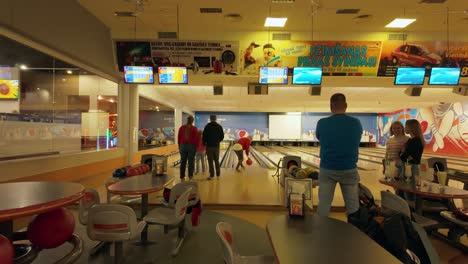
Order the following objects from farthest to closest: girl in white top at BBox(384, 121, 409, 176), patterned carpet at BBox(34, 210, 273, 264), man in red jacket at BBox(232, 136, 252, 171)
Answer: man in red jacket at BBox(232, 136, 252, 171) < girl in white top at BBox(384, 121, 409, 176) < patterned carpet at BBox(34, 210, 273, 264)

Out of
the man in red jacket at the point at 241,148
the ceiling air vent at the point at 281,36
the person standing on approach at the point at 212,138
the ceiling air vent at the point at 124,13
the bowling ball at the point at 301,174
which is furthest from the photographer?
the man in red jacket at the point at 241,148

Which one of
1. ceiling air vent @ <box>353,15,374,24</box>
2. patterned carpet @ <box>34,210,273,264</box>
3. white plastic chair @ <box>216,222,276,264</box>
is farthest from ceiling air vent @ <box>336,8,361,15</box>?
Result: white plastic chair @ <box>216,222,276,264</box>

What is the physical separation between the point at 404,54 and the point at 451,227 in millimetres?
3285

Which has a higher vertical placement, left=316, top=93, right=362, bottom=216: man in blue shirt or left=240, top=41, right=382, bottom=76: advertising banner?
left=240, top=41, right=382, bottom=76: advertising banner

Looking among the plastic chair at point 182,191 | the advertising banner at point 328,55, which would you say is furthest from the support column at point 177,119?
the plastic chair at point 182,191

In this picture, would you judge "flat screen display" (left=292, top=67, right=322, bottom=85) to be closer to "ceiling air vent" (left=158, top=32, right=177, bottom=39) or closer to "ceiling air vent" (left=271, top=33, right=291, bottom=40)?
"ceiling air vent" (left=271, top=33, right=291, bottom=40)

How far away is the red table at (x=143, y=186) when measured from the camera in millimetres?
2285

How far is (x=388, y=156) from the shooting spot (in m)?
3.55

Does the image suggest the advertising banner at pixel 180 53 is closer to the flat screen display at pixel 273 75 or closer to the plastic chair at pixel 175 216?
the flat screen display at pixel 273 75

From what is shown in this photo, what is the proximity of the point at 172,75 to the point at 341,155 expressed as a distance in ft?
10.4

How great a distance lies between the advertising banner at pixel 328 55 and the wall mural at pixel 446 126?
29.9ft

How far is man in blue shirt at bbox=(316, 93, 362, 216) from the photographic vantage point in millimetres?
2189

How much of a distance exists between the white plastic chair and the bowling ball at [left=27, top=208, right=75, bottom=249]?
1053 mm

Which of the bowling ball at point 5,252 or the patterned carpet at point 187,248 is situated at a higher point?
the bowling ball at point 5,252
